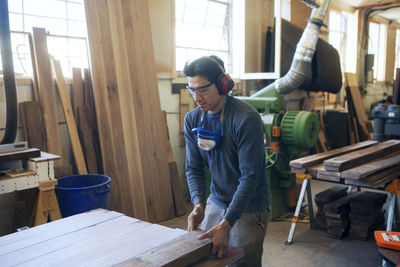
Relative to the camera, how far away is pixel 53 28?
323 centimetres

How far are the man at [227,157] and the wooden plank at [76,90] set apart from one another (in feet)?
5.54

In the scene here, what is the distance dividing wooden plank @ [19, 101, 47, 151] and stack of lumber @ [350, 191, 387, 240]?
2.66m

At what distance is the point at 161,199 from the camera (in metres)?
3.48

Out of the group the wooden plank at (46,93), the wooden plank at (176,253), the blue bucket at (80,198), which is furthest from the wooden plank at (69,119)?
the wooden plank at (176,253)

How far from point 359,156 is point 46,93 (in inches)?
99.7

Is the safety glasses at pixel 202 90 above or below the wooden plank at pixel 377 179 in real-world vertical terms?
above

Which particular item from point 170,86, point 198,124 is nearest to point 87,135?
point 170,86

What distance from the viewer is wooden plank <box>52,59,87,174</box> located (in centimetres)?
293

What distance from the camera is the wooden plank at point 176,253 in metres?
1.12

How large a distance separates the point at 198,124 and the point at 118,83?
1.70 meters

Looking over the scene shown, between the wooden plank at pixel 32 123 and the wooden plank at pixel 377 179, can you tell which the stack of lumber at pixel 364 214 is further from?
the wooden plank at pixel 32 123

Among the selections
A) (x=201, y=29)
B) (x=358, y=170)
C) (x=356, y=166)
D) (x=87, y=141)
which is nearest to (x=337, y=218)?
(x=356, y=166)

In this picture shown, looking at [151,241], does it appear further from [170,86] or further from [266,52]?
[266,52]

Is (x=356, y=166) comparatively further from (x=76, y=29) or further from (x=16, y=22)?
(x=16, y=22)
